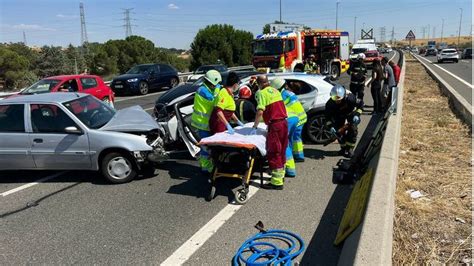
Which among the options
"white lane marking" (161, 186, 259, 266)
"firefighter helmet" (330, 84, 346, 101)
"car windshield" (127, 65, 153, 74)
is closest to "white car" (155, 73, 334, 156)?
"firefighter helmet" (330, 84, 346, 101)

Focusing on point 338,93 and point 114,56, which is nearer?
point 338,93

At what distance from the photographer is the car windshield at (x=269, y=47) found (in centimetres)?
2244

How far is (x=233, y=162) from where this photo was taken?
6043mm

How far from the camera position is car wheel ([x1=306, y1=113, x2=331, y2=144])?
8.70m

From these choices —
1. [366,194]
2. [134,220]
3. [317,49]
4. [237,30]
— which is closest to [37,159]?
[134,220]

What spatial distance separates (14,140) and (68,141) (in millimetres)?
914

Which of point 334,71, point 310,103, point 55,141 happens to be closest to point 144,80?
point 334,71

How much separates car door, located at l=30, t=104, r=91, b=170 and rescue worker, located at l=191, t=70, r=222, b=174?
71.2 inches

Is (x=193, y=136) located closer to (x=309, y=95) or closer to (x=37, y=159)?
(x=37, y=159)

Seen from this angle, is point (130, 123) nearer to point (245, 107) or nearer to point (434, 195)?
point (245, 107)

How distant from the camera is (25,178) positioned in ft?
23.5

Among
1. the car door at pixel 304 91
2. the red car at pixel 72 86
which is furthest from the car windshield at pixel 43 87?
the car door at pixel 304 91

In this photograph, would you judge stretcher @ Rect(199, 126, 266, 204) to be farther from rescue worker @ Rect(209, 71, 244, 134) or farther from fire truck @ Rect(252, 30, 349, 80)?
fire truck @ Rect(252, 30, 349, 80)

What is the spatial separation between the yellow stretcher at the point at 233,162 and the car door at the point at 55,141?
2.18 meters
